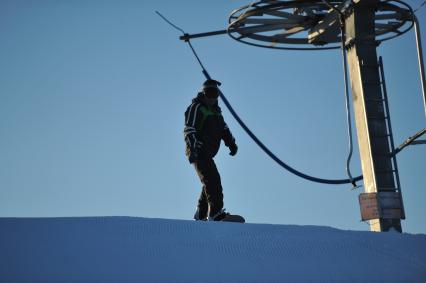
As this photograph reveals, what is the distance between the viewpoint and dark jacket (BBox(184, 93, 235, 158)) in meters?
9.09

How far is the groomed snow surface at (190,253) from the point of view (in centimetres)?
598

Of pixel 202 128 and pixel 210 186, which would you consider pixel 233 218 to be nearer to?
pixel 210 186

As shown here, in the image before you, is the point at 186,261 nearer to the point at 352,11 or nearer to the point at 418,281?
the point at 418,281

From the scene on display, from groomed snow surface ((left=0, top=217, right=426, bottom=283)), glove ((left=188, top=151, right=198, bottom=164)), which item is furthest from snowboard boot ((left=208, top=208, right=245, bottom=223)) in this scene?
groomed snow surface ((left=0, top=217, right=426, bottom=283))

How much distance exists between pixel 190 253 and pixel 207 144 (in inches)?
113

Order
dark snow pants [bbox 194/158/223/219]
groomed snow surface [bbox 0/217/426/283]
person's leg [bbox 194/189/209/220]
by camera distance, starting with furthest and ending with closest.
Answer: person's leg [bbox 194/189/209/220], dark snow pants [bbox 194/158/223/219], groomed snow surface [bbox 0/217/426/283]

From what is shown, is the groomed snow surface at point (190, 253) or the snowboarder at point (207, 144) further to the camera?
the snowboarder at point (207, 144)

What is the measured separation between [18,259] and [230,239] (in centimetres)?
185

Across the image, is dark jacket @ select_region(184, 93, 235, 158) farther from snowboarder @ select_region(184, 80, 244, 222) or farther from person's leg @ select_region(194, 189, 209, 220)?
person's leg @ select_region(194, 189, 209, 220)

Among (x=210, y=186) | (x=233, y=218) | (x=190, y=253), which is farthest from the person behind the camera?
(x=210, y=186)

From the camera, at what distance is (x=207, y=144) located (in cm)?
924

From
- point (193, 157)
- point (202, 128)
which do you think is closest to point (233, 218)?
point (193, 157)

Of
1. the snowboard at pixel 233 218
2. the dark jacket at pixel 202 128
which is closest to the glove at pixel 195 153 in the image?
the dark jacket at pixel 202 128

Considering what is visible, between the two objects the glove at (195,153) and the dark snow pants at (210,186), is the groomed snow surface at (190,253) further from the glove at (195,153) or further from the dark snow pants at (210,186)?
the glove at (195,153)
